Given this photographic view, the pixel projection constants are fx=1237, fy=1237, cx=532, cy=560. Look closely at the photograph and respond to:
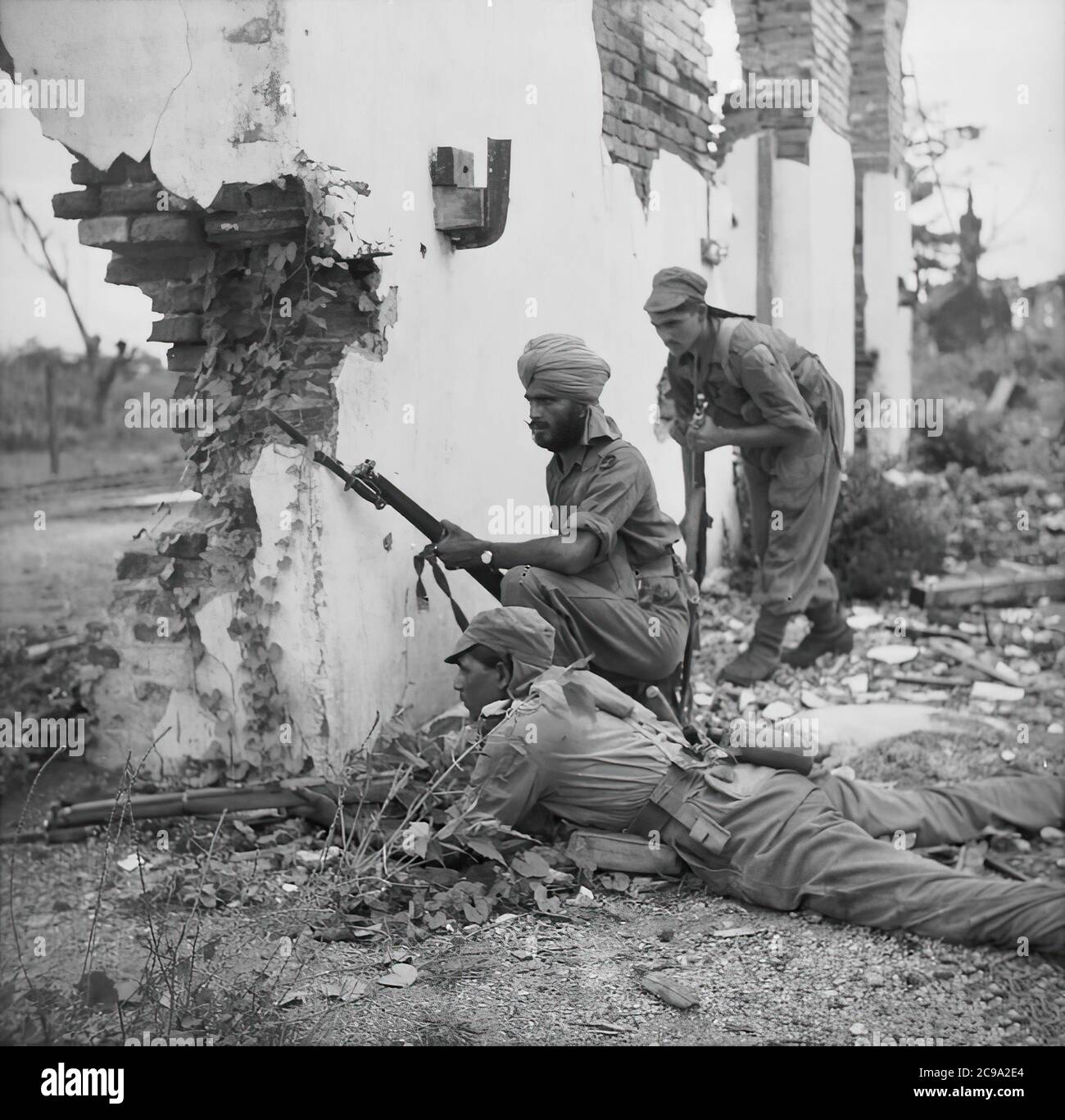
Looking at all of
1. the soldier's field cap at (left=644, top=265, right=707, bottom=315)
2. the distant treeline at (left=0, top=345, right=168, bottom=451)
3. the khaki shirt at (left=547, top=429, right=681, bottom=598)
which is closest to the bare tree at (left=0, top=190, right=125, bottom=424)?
the distant treeline at (left=0, top=345, right=168, bottom=451)

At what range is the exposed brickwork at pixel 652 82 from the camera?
19.0ft

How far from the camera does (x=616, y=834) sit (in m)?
3.78

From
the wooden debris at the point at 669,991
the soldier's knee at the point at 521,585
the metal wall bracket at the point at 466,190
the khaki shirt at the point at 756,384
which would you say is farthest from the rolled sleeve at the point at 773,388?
the wooden debris at the point at 669,991

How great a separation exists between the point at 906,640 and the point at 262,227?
416cm

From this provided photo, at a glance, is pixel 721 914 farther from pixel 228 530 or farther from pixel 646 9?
pixel 646 9

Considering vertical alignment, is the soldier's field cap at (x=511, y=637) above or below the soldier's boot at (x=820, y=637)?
above

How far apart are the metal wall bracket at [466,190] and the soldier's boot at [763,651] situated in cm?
240

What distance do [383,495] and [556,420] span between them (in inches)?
26.2

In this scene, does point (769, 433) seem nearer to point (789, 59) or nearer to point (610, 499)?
point (610, 499)

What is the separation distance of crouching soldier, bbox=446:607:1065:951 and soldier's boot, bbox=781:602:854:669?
2.25 meters

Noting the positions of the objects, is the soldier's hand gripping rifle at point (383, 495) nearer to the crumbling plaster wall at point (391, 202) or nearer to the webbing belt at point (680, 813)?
the crumbling plaster wall at point (391, 202)

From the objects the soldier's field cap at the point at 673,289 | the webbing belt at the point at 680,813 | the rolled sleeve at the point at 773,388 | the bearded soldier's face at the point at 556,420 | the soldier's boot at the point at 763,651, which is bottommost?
the webbing belt at the point at 680,813

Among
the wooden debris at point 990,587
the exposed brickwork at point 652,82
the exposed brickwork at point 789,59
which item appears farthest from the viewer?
the wooden debris at point 990,587

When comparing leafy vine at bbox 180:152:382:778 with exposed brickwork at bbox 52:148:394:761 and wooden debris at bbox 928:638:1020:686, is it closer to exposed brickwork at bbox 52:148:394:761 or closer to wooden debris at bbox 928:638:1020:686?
exposed brickwork at bbox 52:148:394:761
